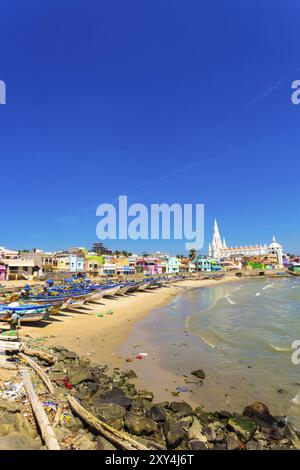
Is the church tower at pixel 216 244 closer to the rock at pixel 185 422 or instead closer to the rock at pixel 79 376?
the rock at pixel 79 376

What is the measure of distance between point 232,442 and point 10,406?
5.18 metres

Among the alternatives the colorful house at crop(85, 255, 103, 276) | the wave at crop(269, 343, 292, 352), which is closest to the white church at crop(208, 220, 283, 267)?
the colorful house at crop(85, 255, 103, 276)

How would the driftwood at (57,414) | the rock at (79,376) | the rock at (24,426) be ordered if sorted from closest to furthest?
the rock at (24,426), the driftwood at (57,414), the rock at (79,376)

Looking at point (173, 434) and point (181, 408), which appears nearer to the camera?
point (173, 434)

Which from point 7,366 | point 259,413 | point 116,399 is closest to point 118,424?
point 116,399

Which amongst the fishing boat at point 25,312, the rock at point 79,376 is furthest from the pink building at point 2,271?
the rock at point 79,376

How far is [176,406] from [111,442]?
3.19m

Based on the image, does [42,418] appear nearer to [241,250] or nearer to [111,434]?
[111,434]

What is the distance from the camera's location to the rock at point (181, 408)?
8148 millimetres

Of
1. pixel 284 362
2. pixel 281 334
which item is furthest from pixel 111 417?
pixel 281 334

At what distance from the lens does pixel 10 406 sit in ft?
21.9

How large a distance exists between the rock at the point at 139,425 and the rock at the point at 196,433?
2.75 feet

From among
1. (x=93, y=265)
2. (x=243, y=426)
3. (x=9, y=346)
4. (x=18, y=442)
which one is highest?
(x=93, y=265)
